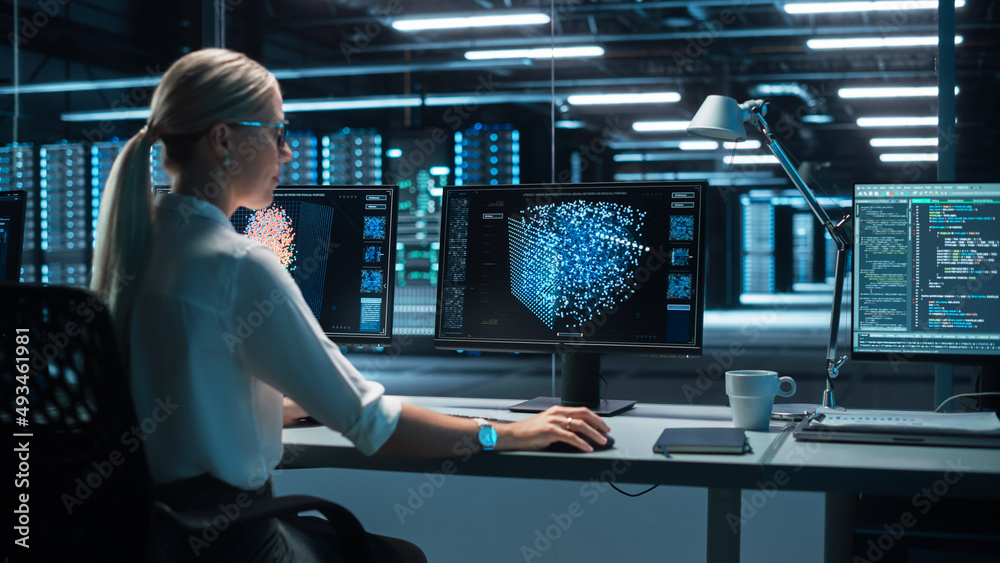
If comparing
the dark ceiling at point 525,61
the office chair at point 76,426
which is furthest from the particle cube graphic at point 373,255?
the dark ceiling at point 525,61

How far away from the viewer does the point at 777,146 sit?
6.59 ft

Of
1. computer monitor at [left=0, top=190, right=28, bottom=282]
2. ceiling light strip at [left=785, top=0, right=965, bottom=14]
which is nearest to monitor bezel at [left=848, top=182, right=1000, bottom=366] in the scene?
computer monitor at [left=0, top=190, right=28, bottom=282]

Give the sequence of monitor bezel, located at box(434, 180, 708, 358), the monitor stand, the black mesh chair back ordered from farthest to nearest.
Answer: the monitor stand
monitor bezel, located at box(434, 180, 708, 358)
the black mesh chair back

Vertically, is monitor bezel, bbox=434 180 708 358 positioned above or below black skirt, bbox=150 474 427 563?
above

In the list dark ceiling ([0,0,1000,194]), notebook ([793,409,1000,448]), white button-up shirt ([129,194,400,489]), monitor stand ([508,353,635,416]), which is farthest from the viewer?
dark ceiling ([0,0,1000,194])

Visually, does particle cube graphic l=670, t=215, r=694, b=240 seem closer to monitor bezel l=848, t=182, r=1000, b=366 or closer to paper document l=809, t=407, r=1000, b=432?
monitor bezel l=848, t=182, r=1000, b=366

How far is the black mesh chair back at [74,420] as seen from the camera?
1.00 m

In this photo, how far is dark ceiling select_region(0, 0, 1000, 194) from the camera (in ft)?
22.7

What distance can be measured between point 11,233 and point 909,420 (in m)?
2.41

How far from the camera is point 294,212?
217 cm

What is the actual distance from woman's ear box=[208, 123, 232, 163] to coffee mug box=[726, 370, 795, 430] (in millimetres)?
1097

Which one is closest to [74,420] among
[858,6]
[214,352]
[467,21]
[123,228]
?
[214,352]

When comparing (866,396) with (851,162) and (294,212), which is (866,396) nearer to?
(851,162)

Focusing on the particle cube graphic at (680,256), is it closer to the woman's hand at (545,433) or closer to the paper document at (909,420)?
the paper document at (909,420)
